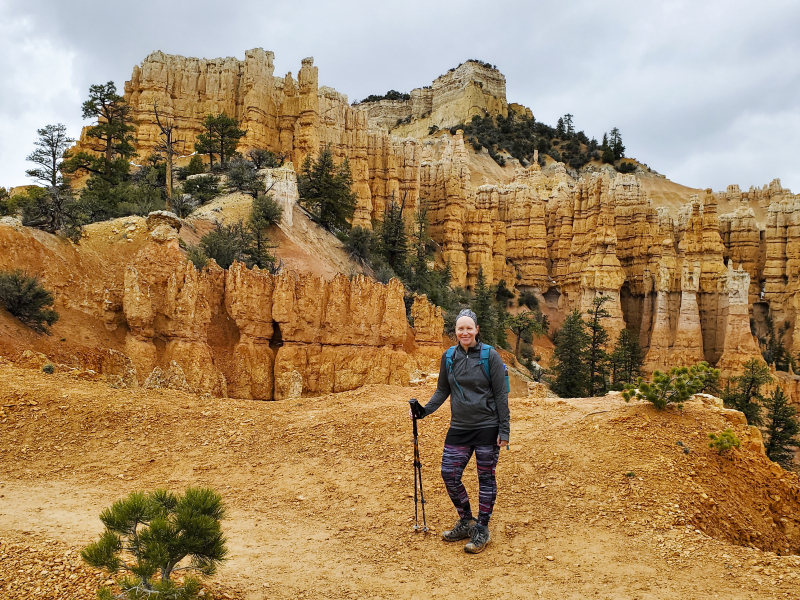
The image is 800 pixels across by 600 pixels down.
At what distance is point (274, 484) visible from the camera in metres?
6.34

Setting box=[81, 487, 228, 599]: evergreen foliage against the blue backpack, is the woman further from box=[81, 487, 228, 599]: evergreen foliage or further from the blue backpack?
box=[81, 487, 228, 599]: evergreen foliage

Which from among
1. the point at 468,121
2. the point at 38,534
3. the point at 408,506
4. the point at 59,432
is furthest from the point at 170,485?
the point at 468,121

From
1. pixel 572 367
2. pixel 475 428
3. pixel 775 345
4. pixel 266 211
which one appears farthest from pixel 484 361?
pixel 775 345

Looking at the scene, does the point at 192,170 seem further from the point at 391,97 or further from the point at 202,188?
the point at 391,97

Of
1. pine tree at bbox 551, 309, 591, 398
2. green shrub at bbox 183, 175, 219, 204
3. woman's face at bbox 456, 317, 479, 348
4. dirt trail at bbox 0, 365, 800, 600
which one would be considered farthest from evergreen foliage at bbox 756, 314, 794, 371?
woman's face at bbox 456, 317, 479, 348

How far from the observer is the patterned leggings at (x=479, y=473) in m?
4.64

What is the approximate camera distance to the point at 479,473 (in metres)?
4.74

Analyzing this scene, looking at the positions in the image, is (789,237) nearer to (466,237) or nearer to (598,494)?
(466,237)

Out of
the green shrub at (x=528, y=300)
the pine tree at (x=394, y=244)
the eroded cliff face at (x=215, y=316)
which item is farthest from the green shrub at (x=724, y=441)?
the green shrub at (x=528, y=300)

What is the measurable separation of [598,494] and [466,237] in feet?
125

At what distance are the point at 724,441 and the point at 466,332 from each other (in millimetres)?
3979

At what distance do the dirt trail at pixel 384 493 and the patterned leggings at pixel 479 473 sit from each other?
382mm

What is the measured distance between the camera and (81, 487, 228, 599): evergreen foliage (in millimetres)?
3229

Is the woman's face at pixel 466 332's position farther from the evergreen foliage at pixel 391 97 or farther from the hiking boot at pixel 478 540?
the evergreen foliage at pixel 391 97
